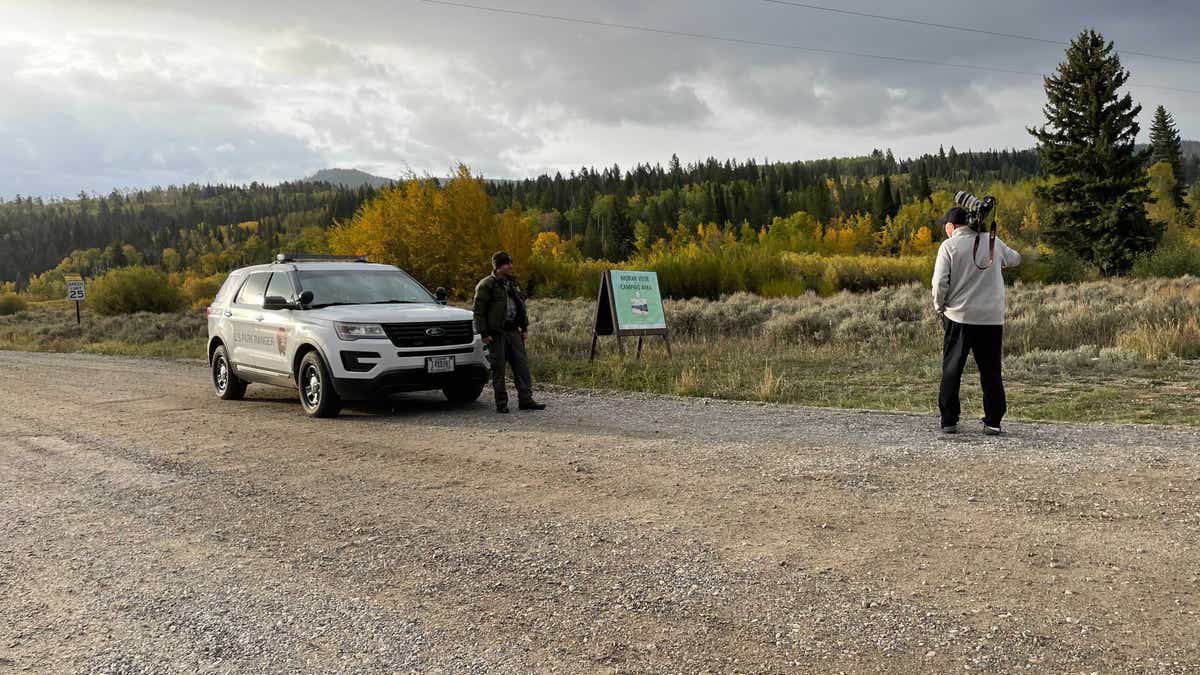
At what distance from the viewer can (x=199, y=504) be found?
641cm

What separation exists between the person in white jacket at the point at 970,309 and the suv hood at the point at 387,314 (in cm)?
564

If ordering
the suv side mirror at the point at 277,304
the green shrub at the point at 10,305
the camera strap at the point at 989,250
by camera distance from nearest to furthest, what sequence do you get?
the camera strap at the point at 989,250 < the suv side mirror at the point at 277,304 < the green shrub at the point at 10,305

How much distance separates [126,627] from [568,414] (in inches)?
252

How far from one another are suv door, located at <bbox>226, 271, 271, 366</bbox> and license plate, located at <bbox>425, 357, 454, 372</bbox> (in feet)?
9.24

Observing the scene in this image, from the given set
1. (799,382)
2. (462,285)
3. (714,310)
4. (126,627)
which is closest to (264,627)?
(126,627)

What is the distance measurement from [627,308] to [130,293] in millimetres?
53175

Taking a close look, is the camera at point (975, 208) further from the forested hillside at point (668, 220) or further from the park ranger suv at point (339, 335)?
the forested hillside at point (668, 220)

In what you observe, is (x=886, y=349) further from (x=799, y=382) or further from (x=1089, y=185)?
(x=1089, y=185)

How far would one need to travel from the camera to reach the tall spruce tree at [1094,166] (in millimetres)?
45125

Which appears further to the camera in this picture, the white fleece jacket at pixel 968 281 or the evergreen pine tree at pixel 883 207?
the evergreen pine tree at pixel 883 207

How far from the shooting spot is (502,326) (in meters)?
10.7

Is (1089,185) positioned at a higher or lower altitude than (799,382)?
higher

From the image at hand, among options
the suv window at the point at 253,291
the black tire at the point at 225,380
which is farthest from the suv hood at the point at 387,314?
the black tire at the point at 225,380

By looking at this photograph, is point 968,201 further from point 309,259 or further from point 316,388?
point 309,259
